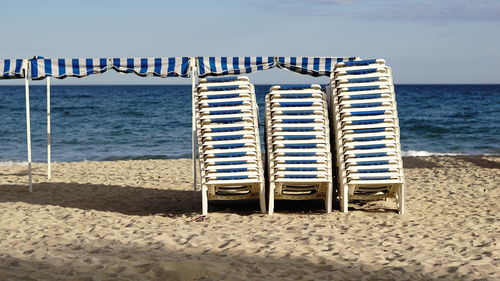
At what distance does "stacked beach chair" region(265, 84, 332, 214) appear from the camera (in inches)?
300

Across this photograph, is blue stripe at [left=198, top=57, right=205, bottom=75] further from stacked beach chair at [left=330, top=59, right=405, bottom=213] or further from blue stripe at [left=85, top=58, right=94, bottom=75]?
stacked beach chair at [left=330, top=59, right=405, bottom=213]

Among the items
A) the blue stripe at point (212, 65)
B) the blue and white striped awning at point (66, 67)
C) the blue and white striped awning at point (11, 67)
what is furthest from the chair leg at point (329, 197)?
the blue and white striped awning at point (11, 67)

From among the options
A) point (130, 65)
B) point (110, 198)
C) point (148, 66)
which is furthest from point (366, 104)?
A: point (110, 198)

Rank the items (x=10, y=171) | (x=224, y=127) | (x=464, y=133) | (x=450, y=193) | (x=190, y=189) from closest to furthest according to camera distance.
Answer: (x=224, y=127) → (x=450, y=193) → (x=190, y=189) → (x=10, y=171) → (x=464, y=133)

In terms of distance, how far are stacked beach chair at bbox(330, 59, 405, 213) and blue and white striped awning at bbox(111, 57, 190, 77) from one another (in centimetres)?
275

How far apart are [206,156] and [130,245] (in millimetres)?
1712

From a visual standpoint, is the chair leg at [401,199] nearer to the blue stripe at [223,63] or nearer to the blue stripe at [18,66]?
the blue stripe at [223,63]

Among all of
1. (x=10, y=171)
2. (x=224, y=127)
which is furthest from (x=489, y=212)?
(x=10, y=171)

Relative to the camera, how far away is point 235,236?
6680mm

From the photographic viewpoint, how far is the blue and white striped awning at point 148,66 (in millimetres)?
9211

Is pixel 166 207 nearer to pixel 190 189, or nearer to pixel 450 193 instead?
pixel 190 189

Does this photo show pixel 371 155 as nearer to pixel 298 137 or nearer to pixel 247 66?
→ pixel 298 137

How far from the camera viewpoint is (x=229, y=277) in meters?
5.10

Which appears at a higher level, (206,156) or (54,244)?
(206,156)
